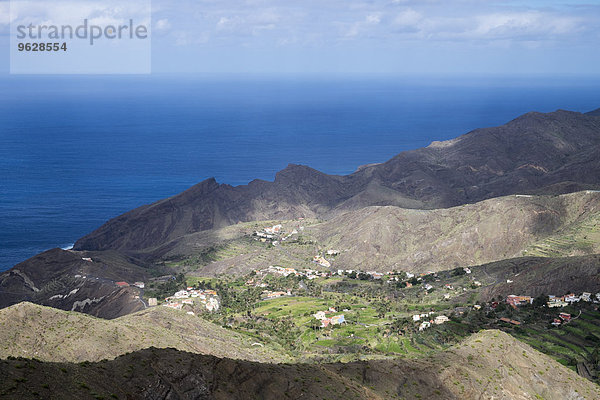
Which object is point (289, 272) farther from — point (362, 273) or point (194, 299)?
point (194, 299)

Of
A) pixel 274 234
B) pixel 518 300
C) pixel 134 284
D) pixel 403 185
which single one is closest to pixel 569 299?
pixel 518 300

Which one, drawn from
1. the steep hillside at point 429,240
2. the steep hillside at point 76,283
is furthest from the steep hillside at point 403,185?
the steep hillside at point 76,283

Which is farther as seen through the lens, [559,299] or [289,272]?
[289,272]

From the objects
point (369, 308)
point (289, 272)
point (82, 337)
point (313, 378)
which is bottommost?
point (289, 272)

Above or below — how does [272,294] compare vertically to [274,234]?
below

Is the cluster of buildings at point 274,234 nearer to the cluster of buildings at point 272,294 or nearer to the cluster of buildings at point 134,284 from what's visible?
the cluster of buildings at point 272,294

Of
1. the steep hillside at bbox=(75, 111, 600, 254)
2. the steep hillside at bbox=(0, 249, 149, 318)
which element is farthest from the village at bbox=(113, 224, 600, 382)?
the steep hillside at bbox=(75, 111, 600, 254)
